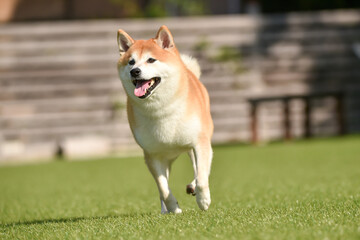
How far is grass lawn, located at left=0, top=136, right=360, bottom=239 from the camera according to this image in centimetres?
319

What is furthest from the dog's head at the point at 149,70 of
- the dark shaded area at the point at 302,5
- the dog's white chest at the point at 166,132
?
the dark shaded area at the point at 302,5

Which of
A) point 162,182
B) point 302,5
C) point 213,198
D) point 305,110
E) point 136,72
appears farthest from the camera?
point 302,5

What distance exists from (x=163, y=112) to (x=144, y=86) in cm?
19

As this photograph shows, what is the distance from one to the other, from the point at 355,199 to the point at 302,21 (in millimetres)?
8369

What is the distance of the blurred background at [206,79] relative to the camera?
11.3 m

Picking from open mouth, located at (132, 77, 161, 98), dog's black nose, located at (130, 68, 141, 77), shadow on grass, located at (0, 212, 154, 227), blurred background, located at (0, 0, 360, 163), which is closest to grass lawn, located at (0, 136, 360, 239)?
shadow on grass, located at (0, 212, 154, 227)

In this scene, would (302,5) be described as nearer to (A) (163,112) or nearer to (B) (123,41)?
(B) (123,41)

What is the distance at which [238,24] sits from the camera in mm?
11961

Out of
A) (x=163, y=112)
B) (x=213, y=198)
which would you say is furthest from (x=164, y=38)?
(x=213, y=198)

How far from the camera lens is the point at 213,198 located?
506 centimetres

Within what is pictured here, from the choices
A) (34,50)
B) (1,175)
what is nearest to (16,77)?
(34,50)

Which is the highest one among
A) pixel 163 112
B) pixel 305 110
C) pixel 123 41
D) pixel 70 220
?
pixel 123 41

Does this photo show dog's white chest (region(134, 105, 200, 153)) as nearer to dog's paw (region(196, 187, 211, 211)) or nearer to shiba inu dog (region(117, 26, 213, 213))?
shiba inu dog (region(117, 26, 213, 213))

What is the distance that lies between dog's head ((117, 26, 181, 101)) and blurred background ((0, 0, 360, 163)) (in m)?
6.95
